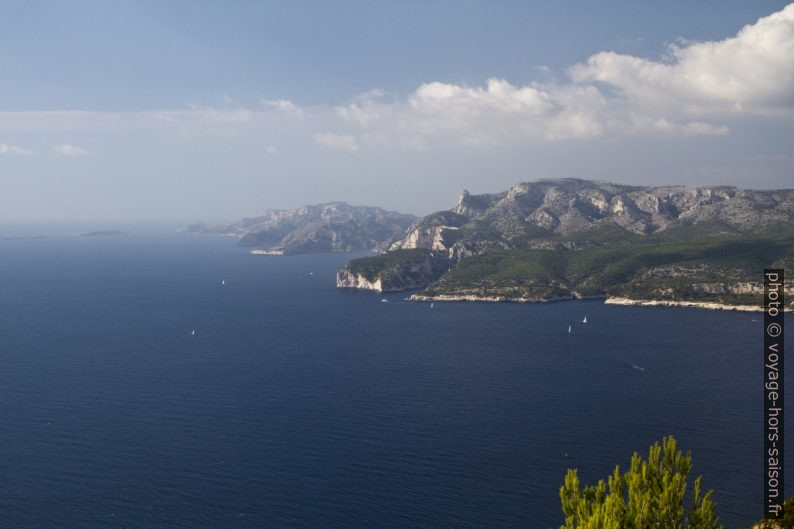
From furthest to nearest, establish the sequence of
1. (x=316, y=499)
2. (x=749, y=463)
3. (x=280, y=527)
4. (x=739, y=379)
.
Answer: (x=739, y=379) → (x=749, y=463) → (x=316, y=499) → (x=280, y=527)

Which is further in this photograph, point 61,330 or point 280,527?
point 61,330

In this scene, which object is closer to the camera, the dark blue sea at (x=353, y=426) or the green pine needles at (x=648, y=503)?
the green pine needles at (x=648, y=503)

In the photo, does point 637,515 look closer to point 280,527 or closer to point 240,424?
point 280,527

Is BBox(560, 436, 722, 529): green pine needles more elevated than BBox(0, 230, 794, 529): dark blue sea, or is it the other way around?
BBox(560, 436, 722, 529): green pine needles

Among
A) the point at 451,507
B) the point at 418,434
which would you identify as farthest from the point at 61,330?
the point at 451,507

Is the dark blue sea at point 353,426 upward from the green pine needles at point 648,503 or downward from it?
downward

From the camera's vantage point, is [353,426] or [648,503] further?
[353,426]

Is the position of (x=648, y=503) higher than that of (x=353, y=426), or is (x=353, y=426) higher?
(x=648, y=503)

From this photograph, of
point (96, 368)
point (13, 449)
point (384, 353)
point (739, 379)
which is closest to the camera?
point (13, 449)
